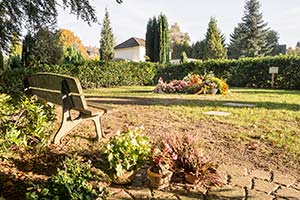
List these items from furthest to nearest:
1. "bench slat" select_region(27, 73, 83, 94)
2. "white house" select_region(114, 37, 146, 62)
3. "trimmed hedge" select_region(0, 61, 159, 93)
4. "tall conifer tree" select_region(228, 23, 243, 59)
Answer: "white house" select_region(114, 37, 146, 62) < "tall conifer tree" select_region(228, 23, 243, 59) < "trimmed hedge" select_region(0, 61, 159, 93) < "bench slat" select_region(27, 73, 83, 94)

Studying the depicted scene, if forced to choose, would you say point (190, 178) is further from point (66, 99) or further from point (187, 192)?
point (66, 99)

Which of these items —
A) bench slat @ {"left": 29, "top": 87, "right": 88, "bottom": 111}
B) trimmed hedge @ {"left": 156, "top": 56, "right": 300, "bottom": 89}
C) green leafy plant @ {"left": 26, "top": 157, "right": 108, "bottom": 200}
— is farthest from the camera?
trimmed hedge @ {"left": 156, "top": 56, "right": 300, "bottom": 89}

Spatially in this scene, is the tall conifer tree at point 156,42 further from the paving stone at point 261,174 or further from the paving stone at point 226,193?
the paving stone at point 226,193

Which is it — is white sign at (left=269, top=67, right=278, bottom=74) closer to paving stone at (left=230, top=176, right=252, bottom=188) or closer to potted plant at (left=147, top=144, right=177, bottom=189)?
paving stone at (left=230, top=176, right=252, bottom=188)

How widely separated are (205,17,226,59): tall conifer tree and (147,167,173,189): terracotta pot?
3534 cm

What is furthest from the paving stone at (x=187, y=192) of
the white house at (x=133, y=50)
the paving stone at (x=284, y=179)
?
the white house at (x=133, y=50)

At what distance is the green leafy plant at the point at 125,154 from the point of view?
2529 millimetres

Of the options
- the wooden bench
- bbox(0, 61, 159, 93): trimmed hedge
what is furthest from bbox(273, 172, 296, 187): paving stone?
bbox(0, 61, 159, 93): trimmed hedge

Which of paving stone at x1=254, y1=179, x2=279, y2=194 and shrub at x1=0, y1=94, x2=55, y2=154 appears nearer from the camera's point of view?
paving stone at x1=254, y1=179, x2=279, y2=194

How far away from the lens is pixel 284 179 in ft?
9.06

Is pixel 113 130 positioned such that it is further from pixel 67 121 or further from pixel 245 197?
pixel 245 197

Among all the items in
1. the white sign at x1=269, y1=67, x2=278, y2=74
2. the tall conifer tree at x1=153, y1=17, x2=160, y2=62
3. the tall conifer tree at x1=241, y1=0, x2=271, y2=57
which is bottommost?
the white sign at x1=269, y1=67, x2=278, y2=74

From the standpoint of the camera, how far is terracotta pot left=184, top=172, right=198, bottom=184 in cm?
256

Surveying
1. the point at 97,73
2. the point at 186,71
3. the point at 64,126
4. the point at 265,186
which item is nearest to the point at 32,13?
the point at 64,126
